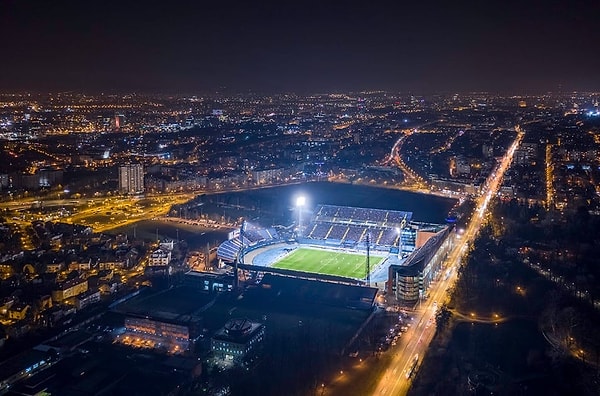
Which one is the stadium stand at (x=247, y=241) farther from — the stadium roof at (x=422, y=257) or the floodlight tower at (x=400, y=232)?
the stadium roof at (x=422, y=257)

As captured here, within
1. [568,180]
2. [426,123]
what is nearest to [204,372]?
[568,180]

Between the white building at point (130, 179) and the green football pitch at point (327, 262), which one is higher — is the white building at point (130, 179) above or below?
above

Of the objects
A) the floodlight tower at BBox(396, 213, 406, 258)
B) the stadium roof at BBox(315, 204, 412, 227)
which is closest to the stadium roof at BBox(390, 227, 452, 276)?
the floodlight tower at BBox(396, 213, 406, 258)

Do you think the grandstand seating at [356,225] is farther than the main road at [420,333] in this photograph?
Yes

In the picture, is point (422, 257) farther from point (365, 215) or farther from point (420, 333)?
point (365, 215)

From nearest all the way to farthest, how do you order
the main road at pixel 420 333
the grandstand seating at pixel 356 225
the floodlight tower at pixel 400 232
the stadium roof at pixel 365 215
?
the main road at pixel 420 333 < the floodlight tower at pixel 400 232 < the grandstand seating at pixel 356 225 < the stadium roof at pixel 365 215

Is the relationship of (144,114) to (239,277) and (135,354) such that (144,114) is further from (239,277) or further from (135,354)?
(135,354)

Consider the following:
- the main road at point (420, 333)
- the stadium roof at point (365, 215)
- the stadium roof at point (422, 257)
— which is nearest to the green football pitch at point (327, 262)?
the stadium roof at point (422, 257)

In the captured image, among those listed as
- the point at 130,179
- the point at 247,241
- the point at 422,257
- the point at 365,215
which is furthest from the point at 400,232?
the point at 130,179
